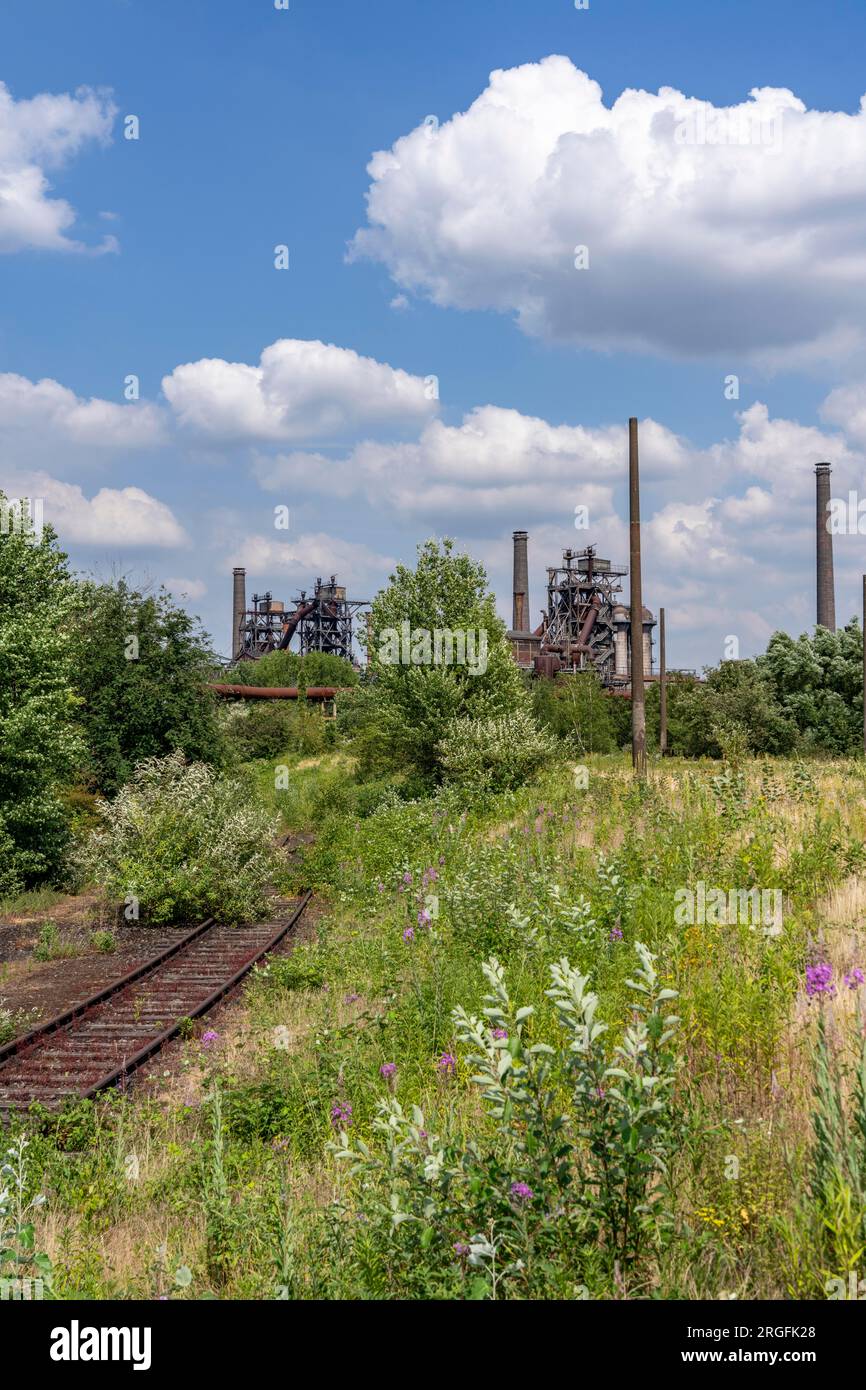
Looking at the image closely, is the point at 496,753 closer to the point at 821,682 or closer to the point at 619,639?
the point at 821,682

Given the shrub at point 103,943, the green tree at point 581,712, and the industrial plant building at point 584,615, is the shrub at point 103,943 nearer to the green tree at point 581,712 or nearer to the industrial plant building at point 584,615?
the green tree at point 581,712

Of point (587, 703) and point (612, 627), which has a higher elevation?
point (612, 627)

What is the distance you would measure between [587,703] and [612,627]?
35796mm

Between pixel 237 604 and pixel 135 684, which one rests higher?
pixel 237 604

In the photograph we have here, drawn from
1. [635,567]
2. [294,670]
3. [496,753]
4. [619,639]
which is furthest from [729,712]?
[294,670]

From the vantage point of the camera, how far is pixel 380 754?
33719 millimetres

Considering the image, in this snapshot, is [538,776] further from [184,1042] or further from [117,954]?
[184,1042]

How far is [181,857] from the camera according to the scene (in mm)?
16688

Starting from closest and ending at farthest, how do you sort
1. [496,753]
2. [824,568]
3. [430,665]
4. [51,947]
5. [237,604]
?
[51,947] < [496,753] < [430,665] < [824,568] < [237,604]

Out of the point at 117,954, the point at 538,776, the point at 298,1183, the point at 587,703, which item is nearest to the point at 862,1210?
the point at 298,1183

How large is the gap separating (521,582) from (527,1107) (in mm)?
75983

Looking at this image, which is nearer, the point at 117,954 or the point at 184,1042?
the point at 184,1042
